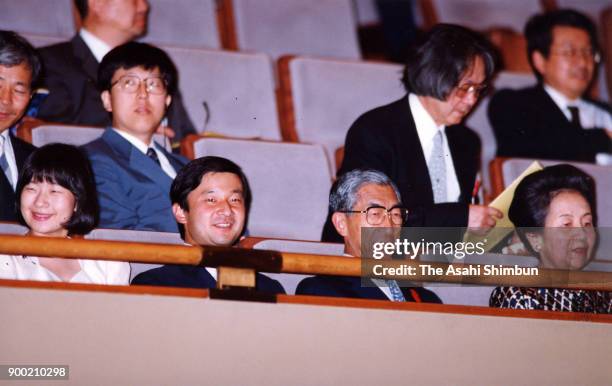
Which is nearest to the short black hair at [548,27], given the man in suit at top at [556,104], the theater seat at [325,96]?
the man in suit at top at [556,104]

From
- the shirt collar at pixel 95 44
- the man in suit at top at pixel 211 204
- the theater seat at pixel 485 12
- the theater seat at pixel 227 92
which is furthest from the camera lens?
the theater seat at pixel 485 12

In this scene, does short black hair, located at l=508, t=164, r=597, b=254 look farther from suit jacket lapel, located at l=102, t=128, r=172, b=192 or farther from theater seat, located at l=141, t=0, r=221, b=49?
theater seat, located at l=141, t=0, r=221, b=49

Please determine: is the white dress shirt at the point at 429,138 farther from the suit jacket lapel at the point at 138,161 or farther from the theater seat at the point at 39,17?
the theater seat at the point at 39,17

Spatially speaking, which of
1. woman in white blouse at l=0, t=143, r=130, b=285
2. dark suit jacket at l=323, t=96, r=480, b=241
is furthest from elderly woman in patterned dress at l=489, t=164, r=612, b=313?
woman in white blouse at l=0, t=143, r=130, b=285

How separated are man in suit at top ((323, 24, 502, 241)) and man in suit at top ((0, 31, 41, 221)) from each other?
50 cm

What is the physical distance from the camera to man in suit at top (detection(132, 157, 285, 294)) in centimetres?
136

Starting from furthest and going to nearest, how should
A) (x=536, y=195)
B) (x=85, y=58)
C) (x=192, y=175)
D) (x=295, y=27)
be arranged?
(x=295, y=27)
(x=85, y=58)
(x=536, y=195)
(x=192, y=175)

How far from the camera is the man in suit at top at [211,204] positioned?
1.36 metres

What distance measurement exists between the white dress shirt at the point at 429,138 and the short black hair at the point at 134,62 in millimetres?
401

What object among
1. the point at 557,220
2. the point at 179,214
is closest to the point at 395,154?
the point at 557,220

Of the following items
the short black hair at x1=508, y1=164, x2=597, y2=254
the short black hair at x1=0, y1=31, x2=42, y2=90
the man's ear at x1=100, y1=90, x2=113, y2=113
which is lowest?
the short black hair at x1=508, y1=164, x2=597, y2=254

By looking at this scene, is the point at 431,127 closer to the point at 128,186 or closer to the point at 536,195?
the point at 536,195

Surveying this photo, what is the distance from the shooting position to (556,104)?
193cm

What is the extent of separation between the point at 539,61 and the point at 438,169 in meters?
0.51
